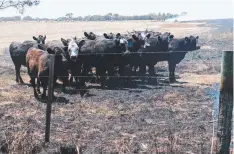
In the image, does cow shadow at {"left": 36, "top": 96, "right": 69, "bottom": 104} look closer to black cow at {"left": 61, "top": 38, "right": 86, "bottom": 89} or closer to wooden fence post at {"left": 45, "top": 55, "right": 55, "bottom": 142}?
black cow at {"left": 61, "top": 38, "right": 86, "bottom": 89}

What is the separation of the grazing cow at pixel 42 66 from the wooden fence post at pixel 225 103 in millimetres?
8126

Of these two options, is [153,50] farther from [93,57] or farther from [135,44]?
[93,57]

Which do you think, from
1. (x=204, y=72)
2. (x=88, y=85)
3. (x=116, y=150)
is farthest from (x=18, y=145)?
(x=204, y=72)

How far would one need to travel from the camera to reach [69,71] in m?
15.8

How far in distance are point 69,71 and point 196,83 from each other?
484 centimetres

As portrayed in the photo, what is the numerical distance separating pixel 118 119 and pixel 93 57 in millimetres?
5864

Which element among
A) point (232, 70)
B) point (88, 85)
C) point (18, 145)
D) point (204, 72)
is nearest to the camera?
point (232, 70)

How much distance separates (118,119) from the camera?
414 inches

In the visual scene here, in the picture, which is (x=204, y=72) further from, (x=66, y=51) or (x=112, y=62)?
(x=66, y=51)

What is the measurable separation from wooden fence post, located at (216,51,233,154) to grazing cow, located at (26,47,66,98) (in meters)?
8.13

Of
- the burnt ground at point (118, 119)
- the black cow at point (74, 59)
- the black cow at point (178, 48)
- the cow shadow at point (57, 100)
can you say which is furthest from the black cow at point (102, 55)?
the cow shadow at point (57, 100)

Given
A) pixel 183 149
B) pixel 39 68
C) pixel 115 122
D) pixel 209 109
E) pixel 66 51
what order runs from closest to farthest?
pixel 183 149
pixel 115 122
pixel 209 109
pixel 39 68
pixel 66 51

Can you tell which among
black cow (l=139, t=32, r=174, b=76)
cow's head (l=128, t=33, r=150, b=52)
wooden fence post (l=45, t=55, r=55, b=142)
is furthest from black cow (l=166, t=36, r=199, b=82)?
wooden fence post (l=45, t=55, r=55, b=142)

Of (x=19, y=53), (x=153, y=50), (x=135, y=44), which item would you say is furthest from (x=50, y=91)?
(x=153, y=50)
